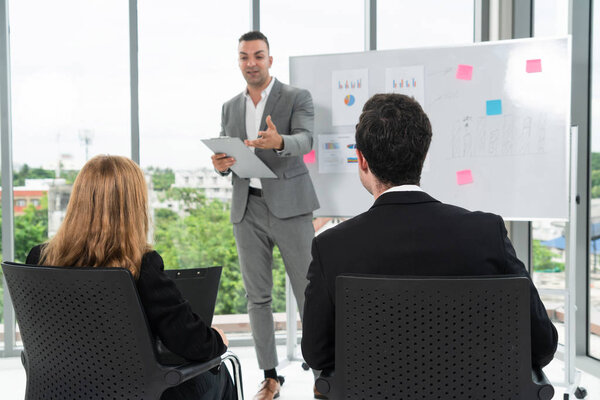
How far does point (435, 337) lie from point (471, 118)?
7.23 feet

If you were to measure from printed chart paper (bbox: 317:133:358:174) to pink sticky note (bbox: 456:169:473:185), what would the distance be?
58 cm

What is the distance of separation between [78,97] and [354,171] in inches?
79.0

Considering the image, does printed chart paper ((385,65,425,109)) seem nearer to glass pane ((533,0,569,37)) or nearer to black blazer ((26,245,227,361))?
glass pane ((533,0,569,37))

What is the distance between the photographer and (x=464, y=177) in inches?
119

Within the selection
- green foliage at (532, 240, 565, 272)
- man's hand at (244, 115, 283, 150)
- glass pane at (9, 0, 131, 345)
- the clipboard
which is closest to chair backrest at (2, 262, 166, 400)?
the clipboard

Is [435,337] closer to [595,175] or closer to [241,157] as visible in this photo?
[241,157]

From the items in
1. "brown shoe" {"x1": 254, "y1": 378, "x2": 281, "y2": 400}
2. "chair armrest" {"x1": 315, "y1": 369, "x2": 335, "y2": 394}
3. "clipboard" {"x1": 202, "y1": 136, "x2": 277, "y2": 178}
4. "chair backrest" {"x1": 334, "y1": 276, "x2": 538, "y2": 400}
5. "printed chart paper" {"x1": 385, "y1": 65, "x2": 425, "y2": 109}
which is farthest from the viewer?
A: "printed chart paper" {"x1": 385, "y1": 65, "x2": 425, "y2": 109}

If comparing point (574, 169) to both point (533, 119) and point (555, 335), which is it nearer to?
point (533, 119)

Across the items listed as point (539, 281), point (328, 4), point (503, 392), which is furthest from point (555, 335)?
point (328, 4)

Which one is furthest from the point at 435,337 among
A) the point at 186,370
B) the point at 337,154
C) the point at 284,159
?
the point at 337,154

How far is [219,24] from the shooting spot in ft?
12.6

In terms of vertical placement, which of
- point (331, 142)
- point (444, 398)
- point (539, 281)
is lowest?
point (539, 281)

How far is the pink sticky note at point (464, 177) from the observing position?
9.91ft

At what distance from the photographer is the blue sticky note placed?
2.96 metres
